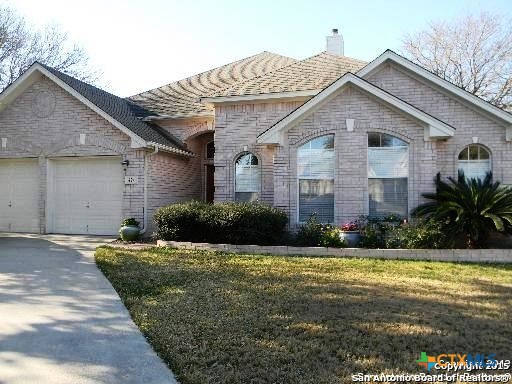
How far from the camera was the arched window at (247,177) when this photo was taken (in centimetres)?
1491

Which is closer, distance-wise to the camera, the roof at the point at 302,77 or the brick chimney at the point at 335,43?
the roof at the point at 302,77

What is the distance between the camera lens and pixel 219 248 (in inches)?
450

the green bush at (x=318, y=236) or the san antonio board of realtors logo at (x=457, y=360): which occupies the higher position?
the green bush at (x=318, y=236)

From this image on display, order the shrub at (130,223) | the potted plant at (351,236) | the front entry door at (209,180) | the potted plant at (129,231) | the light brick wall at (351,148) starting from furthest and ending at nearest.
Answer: the front entry door at (209,180)
the shrub at (130,223)
the potted plant at (129,231)
the light brick wall at (351,148)
the potted plant at (351,236)

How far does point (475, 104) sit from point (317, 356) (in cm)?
1108

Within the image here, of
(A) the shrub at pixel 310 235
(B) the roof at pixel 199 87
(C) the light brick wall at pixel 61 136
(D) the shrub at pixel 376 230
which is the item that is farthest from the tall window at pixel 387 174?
(C) the light brick wall at pixel 61 136

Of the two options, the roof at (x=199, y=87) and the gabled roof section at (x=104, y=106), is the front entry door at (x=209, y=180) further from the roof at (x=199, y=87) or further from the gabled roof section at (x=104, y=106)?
the roof at (x=199, y=87)

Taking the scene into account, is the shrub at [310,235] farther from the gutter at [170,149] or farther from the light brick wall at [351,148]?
the gutter at [170,149]

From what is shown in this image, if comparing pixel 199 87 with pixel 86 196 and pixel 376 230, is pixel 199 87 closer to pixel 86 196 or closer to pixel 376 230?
pixel 86 196

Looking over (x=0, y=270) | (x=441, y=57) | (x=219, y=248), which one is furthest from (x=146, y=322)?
(x=441, y=57)

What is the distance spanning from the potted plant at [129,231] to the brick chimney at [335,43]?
12.3 meters

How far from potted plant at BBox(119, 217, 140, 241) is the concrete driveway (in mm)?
4459

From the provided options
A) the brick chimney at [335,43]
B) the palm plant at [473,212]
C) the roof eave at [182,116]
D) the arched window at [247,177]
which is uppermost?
the brick chimney at [335,43]

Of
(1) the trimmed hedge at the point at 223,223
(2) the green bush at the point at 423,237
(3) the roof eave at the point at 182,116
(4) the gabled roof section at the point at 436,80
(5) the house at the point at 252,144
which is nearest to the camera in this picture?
(2) the green bush at the point at 423,237
